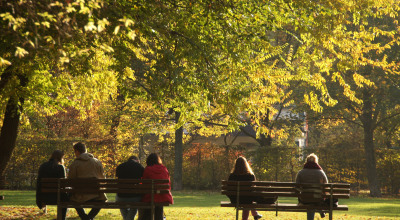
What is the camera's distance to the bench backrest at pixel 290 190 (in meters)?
10.1

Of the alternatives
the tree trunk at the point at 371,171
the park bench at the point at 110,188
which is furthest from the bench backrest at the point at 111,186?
the tree trunk at the point at 371,171

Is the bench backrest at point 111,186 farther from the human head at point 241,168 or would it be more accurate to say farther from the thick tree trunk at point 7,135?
the thick tree trunk at point 7,135

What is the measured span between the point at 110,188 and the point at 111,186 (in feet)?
0.22

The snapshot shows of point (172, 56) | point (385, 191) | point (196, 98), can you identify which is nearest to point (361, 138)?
point (385, 191)

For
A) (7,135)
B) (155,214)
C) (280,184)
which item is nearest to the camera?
(280,184)

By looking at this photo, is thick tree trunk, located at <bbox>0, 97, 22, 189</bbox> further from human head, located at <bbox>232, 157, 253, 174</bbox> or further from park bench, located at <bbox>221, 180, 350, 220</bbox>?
park bench, located at <bbox>221, 180, 350, 220</bbox>

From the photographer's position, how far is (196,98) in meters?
13.4

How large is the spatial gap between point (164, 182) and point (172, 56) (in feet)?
8.52

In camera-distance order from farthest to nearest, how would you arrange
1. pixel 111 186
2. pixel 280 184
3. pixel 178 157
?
pixel 178 157, pixel 280 184, pixel 111 186

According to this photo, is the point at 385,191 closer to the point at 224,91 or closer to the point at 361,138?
the point at 361,138

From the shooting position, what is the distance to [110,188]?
32.2 feet

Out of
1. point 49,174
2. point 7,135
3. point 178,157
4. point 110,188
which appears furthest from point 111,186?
point 178,157

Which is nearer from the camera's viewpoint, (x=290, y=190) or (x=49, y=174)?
(x=290, y=190)

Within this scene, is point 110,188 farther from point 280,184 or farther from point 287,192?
point 287,192
